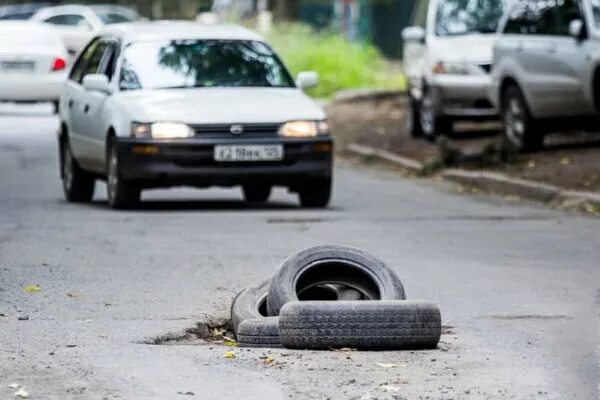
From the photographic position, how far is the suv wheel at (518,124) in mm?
19469

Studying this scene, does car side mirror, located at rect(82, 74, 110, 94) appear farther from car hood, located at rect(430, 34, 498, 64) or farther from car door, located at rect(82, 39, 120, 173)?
car hood, located at rect(430, 34, 498, 64)

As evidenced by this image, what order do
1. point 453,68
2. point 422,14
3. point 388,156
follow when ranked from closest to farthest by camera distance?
point 388,156
point 453,68
point 422,14

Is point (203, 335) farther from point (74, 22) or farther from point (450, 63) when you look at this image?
point (74, 22)

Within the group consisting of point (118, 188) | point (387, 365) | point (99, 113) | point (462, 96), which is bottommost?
point (462, 96)

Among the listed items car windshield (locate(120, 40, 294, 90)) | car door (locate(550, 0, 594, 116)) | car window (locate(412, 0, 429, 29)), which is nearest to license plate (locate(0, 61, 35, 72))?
car window (locate(412, 0, 429, 29))

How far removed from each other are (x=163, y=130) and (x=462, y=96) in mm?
8049

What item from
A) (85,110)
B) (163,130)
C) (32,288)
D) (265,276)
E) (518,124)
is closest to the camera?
(32,288)

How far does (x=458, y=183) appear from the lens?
60.3ft

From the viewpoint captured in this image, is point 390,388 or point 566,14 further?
point 566,14

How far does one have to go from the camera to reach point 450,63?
874 inches

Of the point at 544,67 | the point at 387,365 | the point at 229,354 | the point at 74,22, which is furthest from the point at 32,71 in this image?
the point at 387,365

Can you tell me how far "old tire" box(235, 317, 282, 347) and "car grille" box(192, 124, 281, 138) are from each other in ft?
22.8

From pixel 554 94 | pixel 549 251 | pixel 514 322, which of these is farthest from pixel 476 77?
pixel 514 322

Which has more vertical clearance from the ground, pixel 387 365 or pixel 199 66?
pixel 387 365
